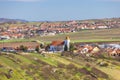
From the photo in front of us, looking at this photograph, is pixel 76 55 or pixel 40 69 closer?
pixel 40 69

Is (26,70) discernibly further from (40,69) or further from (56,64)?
(56,64)

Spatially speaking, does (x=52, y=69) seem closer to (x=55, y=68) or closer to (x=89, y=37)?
(x=55, y=68)

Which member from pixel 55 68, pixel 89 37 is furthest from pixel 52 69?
pixel 89 37

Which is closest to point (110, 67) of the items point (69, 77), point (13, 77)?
point (69, 77)

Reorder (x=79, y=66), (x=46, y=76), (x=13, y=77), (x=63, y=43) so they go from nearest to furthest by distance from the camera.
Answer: (x=13, y=77), (x=46, y=76), (x=79, y=66), (x=63, y=43)

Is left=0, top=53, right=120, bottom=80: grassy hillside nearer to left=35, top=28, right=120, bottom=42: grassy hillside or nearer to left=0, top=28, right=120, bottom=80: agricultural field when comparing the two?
left=0, top=28, right=120, bottom=80: agricultural field

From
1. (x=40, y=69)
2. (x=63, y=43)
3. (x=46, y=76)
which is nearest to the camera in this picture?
(x=46, y=76)

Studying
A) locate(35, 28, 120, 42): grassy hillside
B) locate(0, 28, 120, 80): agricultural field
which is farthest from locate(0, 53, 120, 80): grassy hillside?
locate(35, 28, 120, 42): grassy hillside
